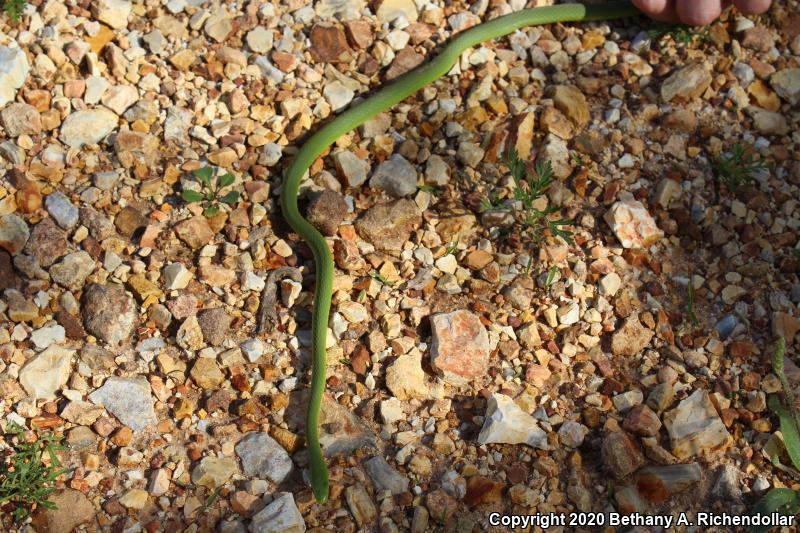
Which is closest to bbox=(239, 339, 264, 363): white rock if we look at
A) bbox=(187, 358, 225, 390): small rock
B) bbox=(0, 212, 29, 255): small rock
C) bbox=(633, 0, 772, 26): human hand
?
bbox=(187, 358, 225, 390): small rock

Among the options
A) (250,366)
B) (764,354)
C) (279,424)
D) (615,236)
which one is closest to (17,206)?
(250,366)

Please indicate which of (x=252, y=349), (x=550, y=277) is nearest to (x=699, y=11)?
(x=550, y=277)

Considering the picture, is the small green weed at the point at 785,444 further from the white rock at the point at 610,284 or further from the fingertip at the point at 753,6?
the fingertip at the point at 753,6

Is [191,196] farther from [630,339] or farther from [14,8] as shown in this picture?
[630,339]

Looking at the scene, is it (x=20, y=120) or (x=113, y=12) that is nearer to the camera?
(x=20, y=120)

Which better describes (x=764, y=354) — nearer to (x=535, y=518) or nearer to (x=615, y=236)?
(x=615, y=236)

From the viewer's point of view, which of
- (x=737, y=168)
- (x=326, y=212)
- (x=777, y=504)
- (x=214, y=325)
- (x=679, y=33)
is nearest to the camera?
(x=777, y=504)

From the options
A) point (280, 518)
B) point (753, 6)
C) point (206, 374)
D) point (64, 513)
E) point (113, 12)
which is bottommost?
point (280, 518)
